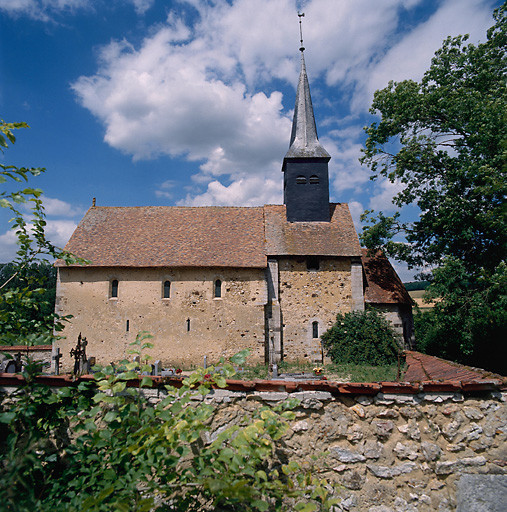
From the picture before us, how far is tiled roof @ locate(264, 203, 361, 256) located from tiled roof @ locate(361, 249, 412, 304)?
5.25 ft

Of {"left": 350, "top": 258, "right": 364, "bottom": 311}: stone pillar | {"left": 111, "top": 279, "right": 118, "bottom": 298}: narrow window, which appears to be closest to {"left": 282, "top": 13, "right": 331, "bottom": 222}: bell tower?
{"left": 350, "top": 258, "right": 364, "bottom": 311}: stone pillar

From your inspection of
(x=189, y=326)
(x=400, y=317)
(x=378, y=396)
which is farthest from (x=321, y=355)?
(x=378, y=396)

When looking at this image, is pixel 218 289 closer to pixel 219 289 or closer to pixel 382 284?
pixel 219 289

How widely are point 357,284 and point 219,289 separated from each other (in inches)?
281

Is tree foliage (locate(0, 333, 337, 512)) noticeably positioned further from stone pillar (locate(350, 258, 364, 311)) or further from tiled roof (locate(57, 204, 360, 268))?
stone pillar (locate(350, 258, 364, 311))

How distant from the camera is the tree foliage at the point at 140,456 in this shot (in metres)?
2.49

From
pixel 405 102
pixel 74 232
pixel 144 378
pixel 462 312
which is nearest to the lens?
pixel 144 378

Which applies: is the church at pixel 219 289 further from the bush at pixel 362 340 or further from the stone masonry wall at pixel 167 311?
the bush at pixel 362 340

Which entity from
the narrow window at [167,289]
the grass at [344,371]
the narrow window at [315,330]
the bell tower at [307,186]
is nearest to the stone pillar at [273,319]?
the grass at [344,371]

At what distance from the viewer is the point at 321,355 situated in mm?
17344

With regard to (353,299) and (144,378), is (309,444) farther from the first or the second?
(353,299)

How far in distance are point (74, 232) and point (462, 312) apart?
19.3 metres

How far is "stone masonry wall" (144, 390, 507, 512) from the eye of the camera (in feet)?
12.5

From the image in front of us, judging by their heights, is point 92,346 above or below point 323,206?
below
